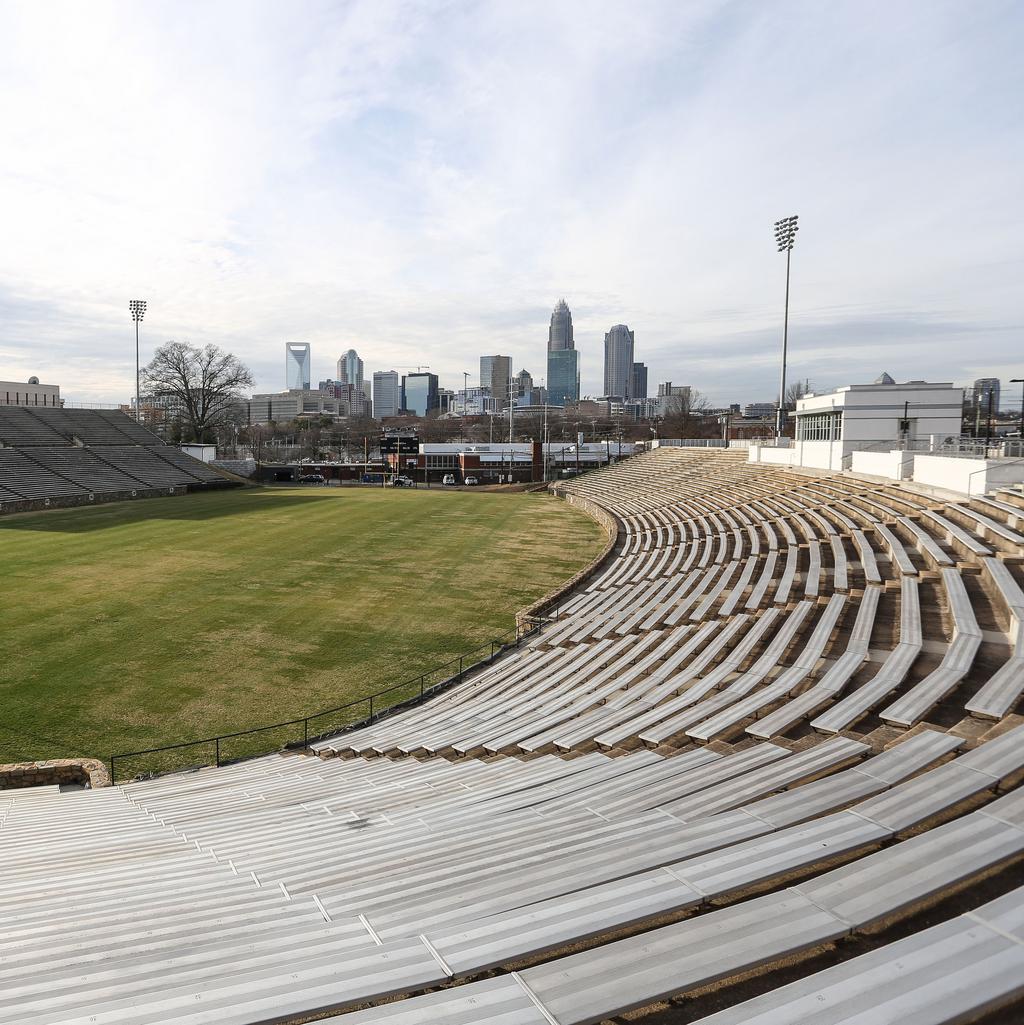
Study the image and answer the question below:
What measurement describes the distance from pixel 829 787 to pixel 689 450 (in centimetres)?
5408

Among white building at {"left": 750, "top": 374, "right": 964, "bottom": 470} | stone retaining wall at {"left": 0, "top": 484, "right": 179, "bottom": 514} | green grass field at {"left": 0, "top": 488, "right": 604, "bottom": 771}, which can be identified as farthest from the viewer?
stone retaining wall at {"left": 0, "top": 484, "right": 179, "bottom": 514}

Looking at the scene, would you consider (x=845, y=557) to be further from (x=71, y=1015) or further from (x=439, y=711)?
(x=71, y=1015)

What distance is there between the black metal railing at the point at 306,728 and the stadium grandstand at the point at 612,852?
0.54 meters

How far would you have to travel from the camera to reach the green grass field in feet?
45.0

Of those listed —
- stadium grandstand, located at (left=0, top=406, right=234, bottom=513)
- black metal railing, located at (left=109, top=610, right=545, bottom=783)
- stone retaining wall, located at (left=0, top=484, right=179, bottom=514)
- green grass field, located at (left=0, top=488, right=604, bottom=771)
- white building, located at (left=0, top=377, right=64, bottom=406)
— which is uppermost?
white building, located at (left=0, top=377, right=64, bottom=406)

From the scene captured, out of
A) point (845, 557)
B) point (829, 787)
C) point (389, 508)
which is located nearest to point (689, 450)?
point (389, 508)

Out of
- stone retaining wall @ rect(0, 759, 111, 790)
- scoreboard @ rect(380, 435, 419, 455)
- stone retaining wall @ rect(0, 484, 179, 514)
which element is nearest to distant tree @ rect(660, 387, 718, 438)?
scoreboard @ rect(380, 435, 419, 455)

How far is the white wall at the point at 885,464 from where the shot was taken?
23656mm

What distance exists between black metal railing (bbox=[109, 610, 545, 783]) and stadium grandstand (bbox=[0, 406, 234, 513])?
3983cm

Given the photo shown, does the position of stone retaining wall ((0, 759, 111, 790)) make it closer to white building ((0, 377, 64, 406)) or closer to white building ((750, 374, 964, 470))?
white building ((750, 374, 964, 470))

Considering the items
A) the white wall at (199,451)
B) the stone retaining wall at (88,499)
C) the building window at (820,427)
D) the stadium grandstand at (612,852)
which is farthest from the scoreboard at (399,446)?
the stadium grandstand at (612,852)

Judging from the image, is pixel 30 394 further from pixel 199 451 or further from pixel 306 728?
pixel 306 728

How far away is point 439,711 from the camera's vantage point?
13320mm

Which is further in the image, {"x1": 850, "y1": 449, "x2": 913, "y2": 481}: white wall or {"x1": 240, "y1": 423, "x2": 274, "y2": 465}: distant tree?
{"x1": 240, "y1": 423, "x2": 274, "y2": 465}: distant tree
